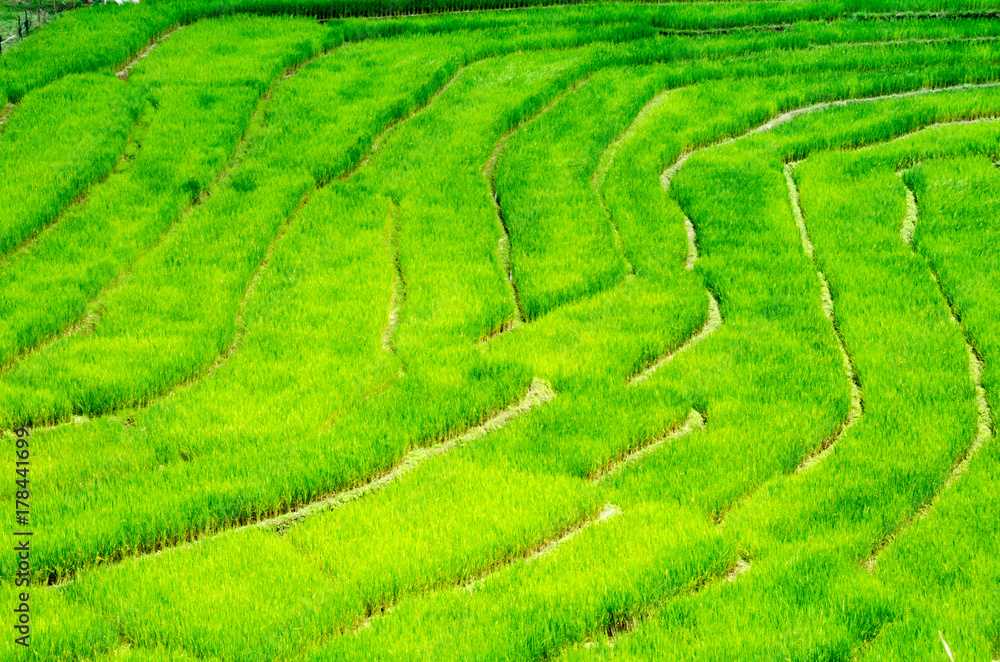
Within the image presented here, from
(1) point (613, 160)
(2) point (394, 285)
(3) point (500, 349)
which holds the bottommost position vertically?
(3) point (500, 349)

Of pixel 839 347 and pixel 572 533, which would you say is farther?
pixel 839 347

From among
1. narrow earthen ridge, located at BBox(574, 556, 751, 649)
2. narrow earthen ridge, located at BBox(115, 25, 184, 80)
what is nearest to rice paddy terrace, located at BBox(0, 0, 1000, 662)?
narrow earthen ridge, located at BBox(574, 556, 751, 649)

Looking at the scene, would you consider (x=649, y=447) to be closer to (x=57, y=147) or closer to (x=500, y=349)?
(x=500, y=349)

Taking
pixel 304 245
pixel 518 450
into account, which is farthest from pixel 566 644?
pixel 304 245

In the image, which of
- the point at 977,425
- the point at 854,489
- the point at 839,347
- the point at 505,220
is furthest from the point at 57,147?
the point at 977,425

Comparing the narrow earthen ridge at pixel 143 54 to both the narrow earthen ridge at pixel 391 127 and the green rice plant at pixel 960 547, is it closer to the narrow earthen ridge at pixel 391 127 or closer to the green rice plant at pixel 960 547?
the narrow earthen ridge at pixel 391 127

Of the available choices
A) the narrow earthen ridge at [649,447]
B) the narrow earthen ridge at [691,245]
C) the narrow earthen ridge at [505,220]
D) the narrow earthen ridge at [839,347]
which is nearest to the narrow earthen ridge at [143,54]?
the narrow earthen ridge at [505,220]
